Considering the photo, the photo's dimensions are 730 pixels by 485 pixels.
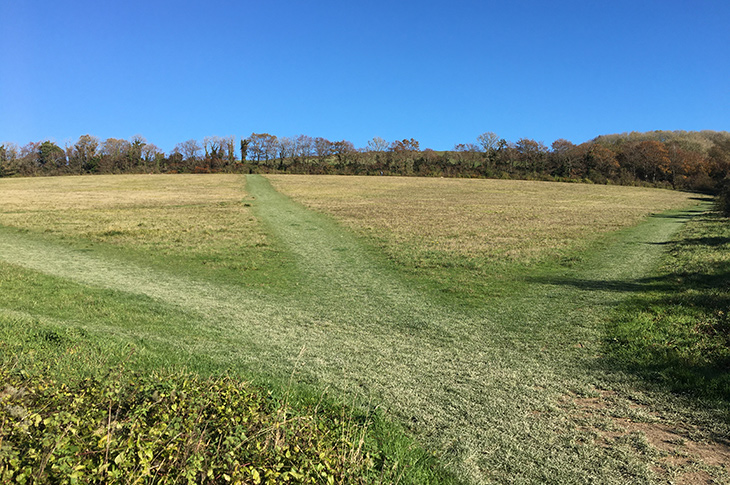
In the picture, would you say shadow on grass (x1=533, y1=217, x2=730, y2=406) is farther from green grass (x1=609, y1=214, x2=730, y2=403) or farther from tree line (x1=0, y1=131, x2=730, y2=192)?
tree line (x1=0, y1=131, x2=730, y2=192)

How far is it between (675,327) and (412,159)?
89.5 m

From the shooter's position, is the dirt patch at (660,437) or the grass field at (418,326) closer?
the dirt patch at (660,437)

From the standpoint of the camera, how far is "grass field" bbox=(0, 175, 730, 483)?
16.0ft

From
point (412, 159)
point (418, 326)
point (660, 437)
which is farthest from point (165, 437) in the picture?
point (412, 159)

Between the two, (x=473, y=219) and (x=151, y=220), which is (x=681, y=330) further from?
(x=151, y=220)

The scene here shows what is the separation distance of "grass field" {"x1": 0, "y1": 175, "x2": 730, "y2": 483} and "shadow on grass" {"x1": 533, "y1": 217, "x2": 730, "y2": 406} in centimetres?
13

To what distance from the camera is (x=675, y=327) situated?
28.1 feet

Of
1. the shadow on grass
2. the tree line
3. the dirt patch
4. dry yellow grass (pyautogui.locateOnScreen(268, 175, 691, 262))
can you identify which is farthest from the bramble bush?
the tree line

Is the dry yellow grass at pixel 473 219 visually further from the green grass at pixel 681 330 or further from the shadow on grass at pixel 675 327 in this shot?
the green grass at pixel 681 330

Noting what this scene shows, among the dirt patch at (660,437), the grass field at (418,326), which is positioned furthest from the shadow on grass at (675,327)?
the dirt patch at (660,437)

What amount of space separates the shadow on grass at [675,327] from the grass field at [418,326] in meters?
0.13

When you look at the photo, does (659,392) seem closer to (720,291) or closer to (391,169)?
(720,291)

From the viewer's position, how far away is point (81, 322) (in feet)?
28.1

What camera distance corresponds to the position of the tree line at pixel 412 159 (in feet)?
268
